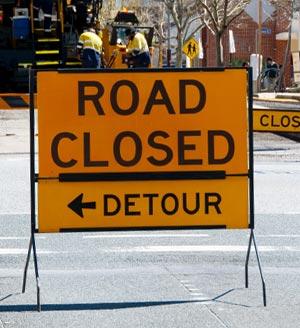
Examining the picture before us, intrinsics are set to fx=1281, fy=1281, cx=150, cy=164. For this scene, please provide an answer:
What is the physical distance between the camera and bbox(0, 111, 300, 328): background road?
27.2 feet

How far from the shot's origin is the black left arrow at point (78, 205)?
8.87 metres

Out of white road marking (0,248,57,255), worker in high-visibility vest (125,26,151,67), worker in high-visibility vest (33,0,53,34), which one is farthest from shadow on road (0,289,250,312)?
worker in high-visibility vest (125,26,151,67)

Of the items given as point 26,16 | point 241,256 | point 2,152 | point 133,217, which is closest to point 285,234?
point 241,256

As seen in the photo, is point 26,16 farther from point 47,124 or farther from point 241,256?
point 47,124

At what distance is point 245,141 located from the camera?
8.99 metres

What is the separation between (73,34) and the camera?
3469 centimetres

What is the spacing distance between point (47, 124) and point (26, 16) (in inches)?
983

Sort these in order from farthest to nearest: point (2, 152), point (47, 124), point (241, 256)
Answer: point (2, 152), point (241, 256), point (47, 124)

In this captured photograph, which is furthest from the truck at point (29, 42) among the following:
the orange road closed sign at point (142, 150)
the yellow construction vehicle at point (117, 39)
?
the orange road closed sign at point (142, 150)

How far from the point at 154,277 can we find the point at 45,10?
80.1 feet

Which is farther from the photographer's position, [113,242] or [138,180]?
[113,242]

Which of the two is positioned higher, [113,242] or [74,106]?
[74,106]

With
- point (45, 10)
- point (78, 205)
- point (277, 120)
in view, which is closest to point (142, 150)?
point (78, 205)

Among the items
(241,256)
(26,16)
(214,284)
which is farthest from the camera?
(26,16)
